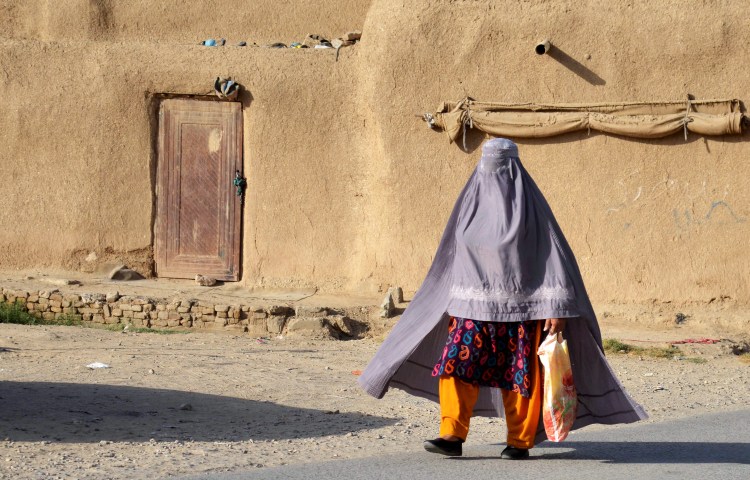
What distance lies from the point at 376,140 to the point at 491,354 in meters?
6.55

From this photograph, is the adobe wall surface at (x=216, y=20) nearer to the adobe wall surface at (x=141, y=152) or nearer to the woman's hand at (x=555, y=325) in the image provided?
the adobe wall surface at (x=141, y=152)

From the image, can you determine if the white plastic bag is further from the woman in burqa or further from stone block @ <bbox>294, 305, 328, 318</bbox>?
stone block @ <bbox>294, 305, 328, 318</bbox>

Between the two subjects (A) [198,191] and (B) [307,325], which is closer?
(B) [307,325]

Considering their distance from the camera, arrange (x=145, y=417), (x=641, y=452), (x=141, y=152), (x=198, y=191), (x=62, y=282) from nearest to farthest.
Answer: (x=641, y=452) → (x=145, y=417) → (x=62, y=282) → (x=141, y=152) → (x=198, y=191)

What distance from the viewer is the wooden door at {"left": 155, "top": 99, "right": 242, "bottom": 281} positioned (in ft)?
39.6

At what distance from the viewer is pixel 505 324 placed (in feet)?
17.3

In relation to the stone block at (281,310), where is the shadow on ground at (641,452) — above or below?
below

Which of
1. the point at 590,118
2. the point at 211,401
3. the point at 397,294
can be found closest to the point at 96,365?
the point at 211,401

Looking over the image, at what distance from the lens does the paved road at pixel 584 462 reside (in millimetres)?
4957

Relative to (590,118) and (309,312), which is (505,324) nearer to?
(309,312)

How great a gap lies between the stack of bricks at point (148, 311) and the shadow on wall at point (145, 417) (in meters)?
3.45

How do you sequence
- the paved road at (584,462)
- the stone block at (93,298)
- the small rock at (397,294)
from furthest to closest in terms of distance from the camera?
the small rock at (397,294), the stone block at (93,298), the paved road at (584,462)

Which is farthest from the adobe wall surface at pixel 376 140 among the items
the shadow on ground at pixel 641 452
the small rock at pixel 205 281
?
the shadow on ground at pixel 641 452

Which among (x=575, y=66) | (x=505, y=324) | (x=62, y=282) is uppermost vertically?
(x=575, y=66)
